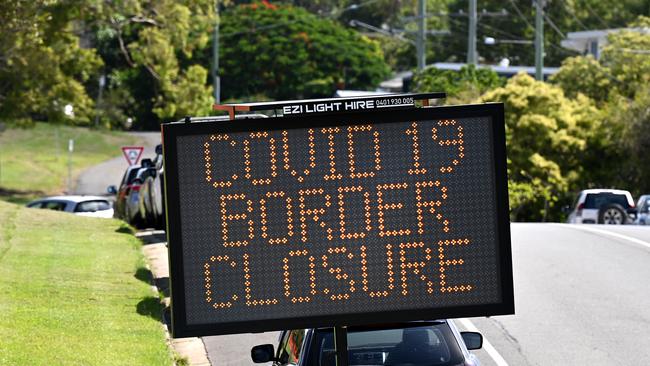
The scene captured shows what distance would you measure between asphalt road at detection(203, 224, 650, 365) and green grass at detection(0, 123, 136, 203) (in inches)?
1227

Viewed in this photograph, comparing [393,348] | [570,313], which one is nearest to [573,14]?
[570,313]

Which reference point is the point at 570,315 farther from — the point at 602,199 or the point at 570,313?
the point at 602,199

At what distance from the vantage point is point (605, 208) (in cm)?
3616

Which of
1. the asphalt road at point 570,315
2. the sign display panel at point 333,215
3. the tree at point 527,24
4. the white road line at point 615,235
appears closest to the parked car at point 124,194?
the white road line at point 615,235

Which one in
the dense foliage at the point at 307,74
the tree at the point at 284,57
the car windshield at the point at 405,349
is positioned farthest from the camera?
the tree at the point at 284,57

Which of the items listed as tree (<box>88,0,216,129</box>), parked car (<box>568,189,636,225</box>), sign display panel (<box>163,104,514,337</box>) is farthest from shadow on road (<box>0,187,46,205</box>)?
sign display panel (<box>163,104,514,337</box>)

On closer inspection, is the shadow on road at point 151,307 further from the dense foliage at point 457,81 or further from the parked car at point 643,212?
the dense foliage at point 457,81

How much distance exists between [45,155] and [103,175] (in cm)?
650

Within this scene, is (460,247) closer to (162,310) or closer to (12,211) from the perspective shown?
(162,310)

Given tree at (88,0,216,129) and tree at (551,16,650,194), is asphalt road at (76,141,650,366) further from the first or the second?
tree at (551,16,650,194)

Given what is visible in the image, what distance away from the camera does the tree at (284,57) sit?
77938 mm

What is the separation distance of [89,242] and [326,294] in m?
16.2

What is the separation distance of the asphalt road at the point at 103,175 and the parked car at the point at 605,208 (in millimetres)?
23412

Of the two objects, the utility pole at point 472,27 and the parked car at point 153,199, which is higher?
the utility pole at point 472,27
